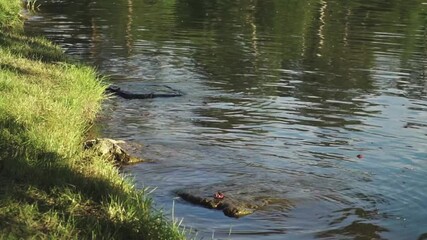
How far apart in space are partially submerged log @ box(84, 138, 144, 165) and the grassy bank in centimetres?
21

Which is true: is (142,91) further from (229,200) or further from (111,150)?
(229,200)

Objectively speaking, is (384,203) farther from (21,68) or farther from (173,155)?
(21,68)

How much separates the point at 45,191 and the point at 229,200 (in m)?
2.11

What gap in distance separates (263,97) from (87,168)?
6603mm

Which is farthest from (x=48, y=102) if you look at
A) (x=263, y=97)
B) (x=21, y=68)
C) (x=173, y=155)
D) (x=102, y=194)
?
(x=263, y=97)

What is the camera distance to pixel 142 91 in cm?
1291

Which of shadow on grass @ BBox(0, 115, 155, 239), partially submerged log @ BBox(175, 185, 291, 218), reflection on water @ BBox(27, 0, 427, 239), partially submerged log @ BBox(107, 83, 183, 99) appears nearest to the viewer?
shadow on grass @ BBox(0, 115, 155, 239)

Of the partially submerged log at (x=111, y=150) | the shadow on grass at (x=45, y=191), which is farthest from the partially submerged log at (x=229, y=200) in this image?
the shadow on grass at (x=45, y=191)

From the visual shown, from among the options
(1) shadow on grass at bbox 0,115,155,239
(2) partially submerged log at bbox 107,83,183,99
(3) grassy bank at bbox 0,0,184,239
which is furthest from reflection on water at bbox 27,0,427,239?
(1) shadow on grass at bbox 0,115,155,239

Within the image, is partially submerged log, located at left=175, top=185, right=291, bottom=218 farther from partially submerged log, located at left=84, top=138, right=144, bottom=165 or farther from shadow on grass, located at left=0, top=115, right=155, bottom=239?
shadow on grass, located at left=0, top=115, right=155, bottom=239

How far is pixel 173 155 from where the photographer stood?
9125mm

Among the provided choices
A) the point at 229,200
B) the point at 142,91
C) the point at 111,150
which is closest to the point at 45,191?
the point at 229,200


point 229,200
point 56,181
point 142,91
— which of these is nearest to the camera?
point 56,181

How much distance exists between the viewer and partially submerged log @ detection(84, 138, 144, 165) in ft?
27.1
